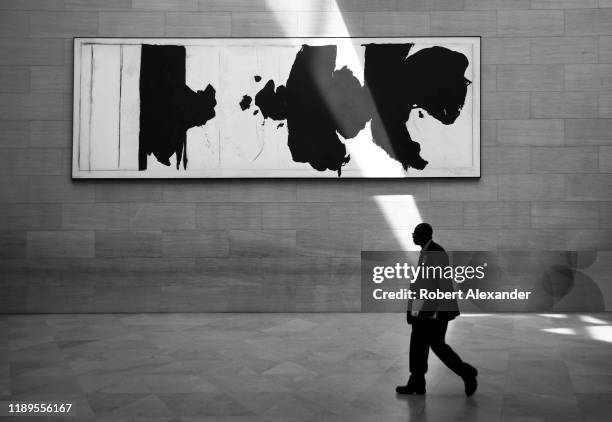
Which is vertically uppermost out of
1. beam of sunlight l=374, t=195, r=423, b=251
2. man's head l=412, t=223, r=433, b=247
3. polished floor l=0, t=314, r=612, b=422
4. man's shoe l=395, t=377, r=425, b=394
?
beam of sunlight l=374, t=195, r=423, b=251

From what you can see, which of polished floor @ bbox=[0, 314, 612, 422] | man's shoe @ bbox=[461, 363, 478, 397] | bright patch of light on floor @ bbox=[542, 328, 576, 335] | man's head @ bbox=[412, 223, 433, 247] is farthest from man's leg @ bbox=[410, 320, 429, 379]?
bright patch of light on floor @ bbox=[542, 328, 576, 335]

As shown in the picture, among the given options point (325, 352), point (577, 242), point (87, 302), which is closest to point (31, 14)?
point (87, 302)

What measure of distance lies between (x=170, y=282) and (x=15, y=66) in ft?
18.7

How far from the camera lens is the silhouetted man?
509cm

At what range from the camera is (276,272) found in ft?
34.9

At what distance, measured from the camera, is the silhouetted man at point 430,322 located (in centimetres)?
509

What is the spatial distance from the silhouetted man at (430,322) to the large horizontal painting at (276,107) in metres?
5.48

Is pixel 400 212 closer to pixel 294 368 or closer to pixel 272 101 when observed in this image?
pixel 272 101

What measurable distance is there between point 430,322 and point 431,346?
10.6 inches

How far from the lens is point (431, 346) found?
5328mm

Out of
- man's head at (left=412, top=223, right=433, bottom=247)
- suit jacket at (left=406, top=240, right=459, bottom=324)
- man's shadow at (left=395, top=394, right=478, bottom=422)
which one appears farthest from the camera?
man's head at (left=412, top=223, right=433, bottom=247)

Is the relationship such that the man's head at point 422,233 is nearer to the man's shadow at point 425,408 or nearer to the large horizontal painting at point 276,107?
the man's shadow at point 425,408

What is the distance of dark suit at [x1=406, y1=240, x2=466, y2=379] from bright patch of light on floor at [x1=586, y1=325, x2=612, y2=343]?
4.33m

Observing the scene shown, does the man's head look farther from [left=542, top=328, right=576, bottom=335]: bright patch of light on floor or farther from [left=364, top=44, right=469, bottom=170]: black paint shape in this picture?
[left=364, top=44, right=469, bottom=170]: black paint shape
